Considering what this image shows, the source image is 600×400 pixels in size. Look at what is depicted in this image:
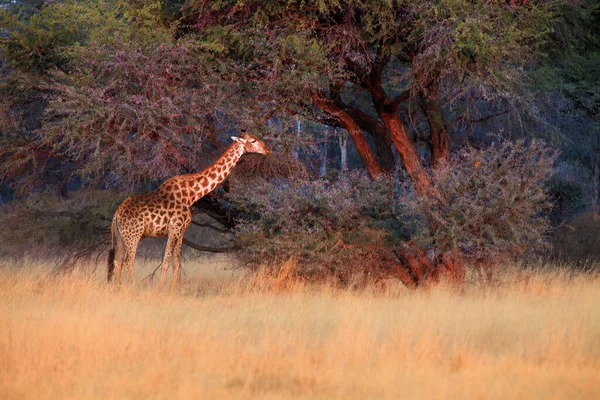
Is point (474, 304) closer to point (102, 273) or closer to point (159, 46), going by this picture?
point (159, 46)

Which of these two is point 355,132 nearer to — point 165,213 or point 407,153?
point 407,153

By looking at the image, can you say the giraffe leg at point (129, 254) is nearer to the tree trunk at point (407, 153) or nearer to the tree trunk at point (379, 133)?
the tree trunk at point (407, 153)

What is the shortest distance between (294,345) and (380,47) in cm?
866

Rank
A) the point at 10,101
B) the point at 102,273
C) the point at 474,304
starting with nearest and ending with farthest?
1. the point at 474,304
2. the point at 10,101
3. the point at 102,273

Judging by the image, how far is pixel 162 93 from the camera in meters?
14.9

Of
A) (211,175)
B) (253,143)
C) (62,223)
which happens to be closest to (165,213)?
(211,175)

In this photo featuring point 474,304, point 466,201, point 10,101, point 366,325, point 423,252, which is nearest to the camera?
point 366,325

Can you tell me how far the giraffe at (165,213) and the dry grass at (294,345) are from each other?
0.92 metres

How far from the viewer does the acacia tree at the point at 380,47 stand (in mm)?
14336

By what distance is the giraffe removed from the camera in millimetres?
13727

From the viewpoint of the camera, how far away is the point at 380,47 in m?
16.2

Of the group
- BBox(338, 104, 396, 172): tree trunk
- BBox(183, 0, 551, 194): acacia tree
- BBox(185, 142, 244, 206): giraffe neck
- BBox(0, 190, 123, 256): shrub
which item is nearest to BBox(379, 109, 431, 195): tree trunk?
BBox(183, 0, 551, 194): acacia tree

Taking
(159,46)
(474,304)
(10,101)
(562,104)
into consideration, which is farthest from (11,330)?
(562,104)

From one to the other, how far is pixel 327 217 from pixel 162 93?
345 cm
